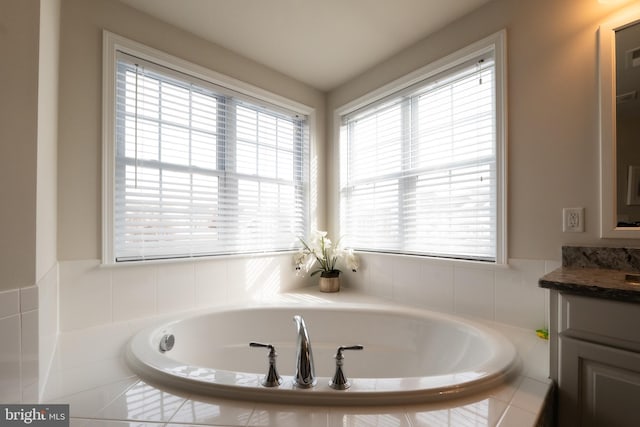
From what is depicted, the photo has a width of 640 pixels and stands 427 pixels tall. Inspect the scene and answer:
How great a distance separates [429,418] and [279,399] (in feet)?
1.49

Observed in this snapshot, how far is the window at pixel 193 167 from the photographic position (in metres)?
1.72

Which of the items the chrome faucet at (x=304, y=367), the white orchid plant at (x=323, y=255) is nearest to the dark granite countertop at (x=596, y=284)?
the chrome faucet at (x=304, y=367)

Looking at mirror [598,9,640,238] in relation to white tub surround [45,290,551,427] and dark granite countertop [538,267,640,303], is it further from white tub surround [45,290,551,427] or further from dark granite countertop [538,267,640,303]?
white tub surround [45,290,551,427]

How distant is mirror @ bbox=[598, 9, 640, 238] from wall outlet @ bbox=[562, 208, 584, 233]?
7cm

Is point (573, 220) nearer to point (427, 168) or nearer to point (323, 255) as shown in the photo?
point (427, 168)

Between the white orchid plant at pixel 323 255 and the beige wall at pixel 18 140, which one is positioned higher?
the beige wall at pixel 18 140

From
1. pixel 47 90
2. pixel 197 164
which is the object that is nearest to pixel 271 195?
pixel 197 164

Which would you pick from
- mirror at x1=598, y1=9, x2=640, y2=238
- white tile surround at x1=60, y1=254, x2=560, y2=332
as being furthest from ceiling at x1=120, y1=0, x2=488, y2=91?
white tile surround at x1=60, y1=254, x2=560, y2=332

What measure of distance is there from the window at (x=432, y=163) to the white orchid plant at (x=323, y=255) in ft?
0.48

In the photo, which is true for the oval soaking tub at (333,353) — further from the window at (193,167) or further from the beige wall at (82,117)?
the beige wall at (82,117)

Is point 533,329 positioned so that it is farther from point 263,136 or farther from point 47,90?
point 47,90

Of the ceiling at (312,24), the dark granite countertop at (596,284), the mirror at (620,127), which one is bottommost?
the dark granite countertop at (596,284)

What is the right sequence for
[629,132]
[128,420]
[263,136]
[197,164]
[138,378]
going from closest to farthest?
[128,420] < [138,378] < [629,132] < [197,164] < [263,136]

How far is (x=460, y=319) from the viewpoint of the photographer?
66.2 inches
